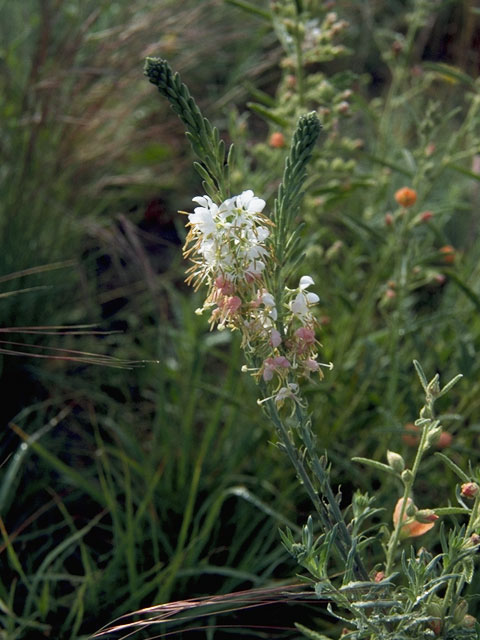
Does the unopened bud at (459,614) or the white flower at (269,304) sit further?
the unopened bud at (459,614)

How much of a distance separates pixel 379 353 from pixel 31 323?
112 cm

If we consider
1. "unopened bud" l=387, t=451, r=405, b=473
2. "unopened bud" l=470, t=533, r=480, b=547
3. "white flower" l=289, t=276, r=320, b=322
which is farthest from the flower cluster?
"unopened bud" l=470, t=533, r=480, b=547

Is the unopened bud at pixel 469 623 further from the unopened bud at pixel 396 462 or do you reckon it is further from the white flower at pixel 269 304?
the white flower at pixel 269 304

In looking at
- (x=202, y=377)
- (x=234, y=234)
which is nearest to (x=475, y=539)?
(x=234, y=234)

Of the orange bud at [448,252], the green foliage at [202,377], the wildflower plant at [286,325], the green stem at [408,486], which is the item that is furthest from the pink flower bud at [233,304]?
the orange bud at [448,252]

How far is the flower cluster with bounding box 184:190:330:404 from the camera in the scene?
0.94 meters

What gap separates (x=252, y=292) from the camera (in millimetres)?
970

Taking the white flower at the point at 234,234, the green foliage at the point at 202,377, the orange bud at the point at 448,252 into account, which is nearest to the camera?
the white flower at the point at 234,234

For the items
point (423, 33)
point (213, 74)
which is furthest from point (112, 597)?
point (423, 33)

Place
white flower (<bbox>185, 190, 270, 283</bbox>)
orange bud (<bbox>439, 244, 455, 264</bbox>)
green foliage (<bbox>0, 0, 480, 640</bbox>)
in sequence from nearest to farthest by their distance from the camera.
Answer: white flower (<bbox>185, 190, 270, 283</bbox>), green foliage (<bbox>0, 0, 480, 640</bbox>), orange bud (<bbox>439, 244, 455, 264</bbox>)

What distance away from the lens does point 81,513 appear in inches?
78.4

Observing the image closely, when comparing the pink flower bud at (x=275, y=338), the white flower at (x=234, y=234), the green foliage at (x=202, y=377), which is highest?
the white flower at (x=234, y=234)

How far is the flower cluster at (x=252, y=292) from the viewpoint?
3.09 feet

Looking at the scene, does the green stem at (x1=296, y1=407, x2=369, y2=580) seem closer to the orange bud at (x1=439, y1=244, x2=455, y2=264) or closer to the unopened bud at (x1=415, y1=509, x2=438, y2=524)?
the unopened bud at (x1=415, y1=509, x2=438, y2=524)
